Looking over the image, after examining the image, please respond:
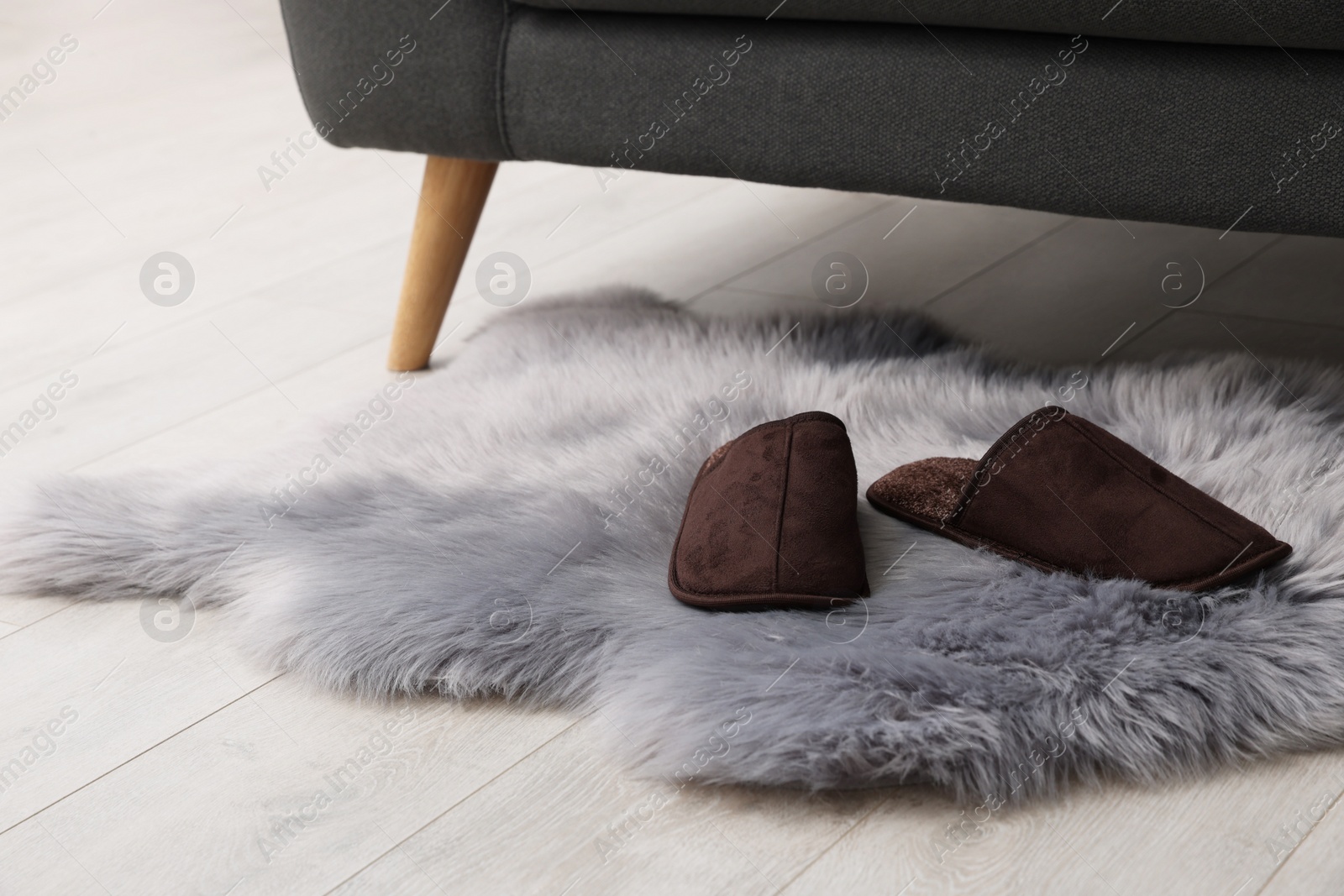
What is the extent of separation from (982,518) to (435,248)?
2.06 feet

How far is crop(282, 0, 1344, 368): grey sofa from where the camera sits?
794mm

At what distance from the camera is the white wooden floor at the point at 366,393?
0.56 metres

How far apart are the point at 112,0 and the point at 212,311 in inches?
89.2

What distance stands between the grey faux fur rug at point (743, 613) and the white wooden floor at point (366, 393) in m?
0.03

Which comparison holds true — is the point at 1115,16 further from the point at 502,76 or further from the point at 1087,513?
the point at 502,76

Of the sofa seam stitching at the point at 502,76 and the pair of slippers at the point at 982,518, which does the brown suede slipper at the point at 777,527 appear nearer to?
the pair of slippers at the point at 982,518

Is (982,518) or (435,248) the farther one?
(435,248)

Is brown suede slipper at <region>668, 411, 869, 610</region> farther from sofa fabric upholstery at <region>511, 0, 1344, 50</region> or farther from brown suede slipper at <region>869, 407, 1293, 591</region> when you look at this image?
sofa fabric upholstery at <region>511, 0, 1344, 50</region>

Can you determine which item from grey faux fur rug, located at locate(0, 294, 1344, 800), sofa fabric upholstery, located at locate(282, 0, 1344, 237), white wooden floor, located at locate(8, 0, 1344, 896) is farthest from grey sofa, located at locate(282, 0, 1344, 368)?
white wooden floor, located at locate(8, 0, 1344, 896)

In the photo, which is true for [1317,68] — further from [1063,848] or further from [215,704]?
[215,704]

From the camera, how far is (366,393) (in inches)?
43.4

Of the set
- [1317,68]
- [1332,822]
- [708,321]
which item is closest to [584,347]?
[708,321]

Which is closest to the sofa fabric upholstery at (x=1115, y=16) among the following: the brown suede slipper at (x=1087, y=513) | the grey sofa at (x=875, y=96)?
the grey sofa at (x=875, y=96)

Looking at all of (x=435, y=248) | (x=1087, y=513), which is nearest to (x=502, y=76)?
(x=435, y=248)
